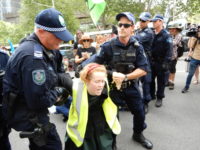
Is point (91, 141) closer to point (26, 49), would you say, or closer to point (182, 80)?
point (26, 49)

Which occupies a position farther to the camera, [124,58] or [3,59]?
[124,58]

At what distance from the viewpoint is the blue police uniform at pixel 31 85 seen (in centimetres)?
155

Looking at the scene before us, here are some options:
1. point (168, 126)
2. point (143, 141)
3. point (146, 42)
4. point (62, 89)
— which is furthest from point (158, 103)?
point (62, 89)

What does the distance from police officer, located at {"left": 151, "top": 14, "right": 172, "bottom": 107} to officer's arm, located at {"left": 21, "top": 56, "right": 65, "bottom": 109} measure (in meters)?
3.23

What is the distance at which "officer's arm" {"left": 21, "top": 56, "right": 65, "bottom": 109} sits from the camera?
5.03ft

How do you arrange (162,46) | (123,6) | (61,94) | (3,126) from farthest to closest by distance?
1. (123,6)
2. (162,46)
3. (3,126)
4. (61,94)

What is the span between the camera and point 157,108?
15.0 feet

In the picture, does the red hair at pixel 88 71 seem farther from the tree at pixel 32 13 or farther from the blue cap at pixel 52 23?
the tree at pixel 32 13

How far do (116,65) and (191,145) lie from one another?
171 centimetres

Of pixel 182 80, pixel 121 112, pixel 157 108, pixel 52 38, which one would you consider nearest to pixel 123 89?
pixel 52 38

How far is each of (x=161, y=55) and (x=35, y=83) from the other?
3437 mm

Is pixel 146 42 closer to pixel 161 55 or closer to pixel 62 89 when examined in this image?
pixel 161 55

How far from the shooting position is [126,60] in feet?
8.83

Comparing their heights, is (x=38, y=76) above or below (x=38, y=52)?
below
